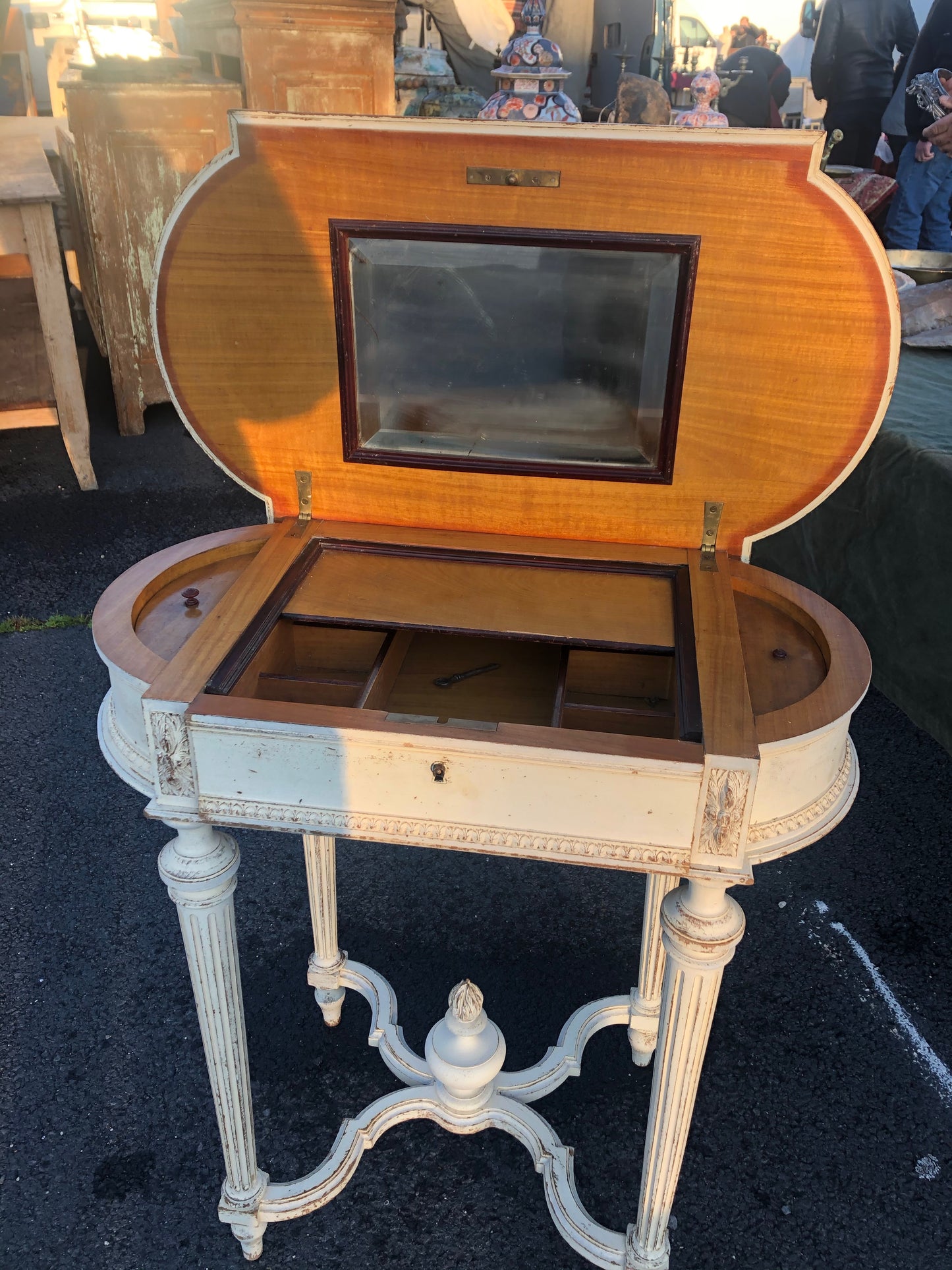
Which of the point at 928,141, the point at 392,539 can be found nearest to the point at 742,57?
the point at 928,141

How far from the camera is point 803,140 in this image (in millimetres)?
1172

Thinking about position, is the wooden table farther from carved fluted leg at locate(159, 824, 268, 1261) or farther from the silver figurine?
the silver figurine

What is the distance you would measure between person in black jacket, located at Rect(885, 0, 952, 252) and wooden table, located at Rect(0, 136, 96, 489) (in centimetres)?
381

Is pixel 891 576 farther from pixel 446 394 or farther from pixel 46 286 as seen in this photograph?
pixel 46 286

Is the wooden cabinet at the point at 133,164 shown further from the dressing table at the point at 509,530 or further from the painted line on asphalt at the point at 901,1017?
the painted line on asphalt at the point at 901,1017

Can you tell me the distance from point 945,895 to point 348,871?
1.47m

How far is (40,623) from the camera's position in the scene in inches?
132

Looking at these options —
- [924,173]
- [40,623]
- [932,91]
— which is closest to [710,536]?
[40,623]

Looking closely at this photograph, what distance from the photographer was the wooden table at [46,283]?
3.41 meters

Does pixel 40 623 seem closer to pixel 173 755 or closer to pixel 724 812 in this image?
pixel 173 755

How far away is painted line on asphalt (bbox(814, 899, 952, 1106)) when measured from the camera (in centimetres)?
191

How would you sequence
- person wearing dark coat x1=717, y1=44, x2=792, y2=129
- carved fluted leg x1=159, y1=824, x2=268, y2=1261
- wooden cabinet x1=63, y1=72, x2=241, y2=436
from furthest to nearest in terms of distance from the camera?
1. person wearing dark coat x1=717, y1=44, x2=792, y2=129
2. wooden cabinet x1=63, y1=72, x2=241, y2=436
3. carved fluted leg x1=159, y1=824, x2=268, y2=1261

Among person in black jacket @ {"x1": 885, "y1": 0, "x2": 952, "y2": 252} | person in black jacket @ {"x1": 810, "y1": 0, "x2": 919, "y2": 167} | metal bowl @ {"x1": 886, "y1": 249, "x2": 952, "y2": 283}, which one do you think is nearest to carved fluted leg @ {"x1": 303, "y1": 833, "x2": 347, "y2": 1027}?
metal bowl @ {"x1": 886, "y1": 249, "x2": 952, "y2": 283}

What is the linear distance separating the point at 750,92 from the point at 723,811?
6448 mm
